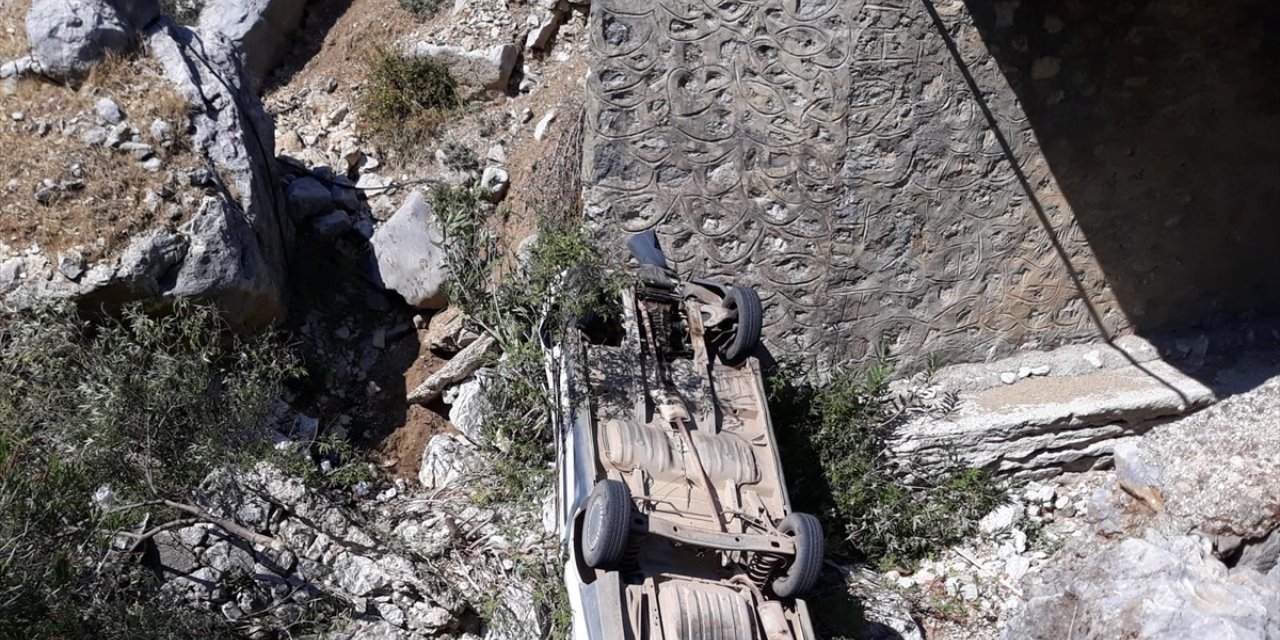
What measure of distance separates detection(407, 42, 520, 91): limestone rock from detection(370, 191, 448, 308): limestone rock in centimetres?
128

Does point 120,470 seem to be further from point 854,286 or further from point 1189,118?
point 1189,118

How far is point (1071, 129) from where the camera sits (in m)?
7.10

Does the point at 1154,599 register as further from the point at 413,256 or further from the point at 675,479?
the point at 413,256

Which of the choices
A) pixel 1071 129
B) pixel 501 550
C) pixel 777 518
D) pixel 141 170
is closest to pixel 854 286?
pixel 1071 129

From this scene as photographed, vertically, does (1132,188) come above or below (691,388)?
below

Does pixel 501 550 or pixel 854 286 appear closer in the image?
pixel 501 550

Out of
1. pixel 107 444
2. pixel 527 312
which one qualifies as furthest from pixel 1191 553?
pixel 107 444

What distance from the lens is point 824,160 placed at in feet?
23.0

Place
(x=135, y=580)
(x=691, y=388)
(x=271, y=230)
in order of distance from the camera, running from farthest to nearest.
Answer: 1. (x=271, y=230)
2. (x=691, y=388)
3. (x=135, y=580)

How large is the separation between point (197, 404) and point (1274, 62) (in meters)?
6.63

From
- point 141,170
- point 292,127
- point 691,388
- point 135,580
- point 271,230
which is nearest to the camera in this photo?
point 135,580

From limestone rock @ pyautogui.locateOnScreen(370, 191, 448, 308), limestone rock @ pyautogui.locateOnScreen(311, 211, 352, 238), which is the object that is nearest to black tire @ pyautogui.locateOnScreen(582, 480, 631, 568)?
limestone rock @ pyautogui.locateOnScreen(370, 191, 448, 308)

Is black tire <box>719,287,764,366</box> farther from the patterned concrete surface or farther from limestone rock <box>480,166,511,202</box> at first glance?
limestone rock <box>480,166,511,202</box>

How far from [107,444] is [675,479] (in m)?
2.75
